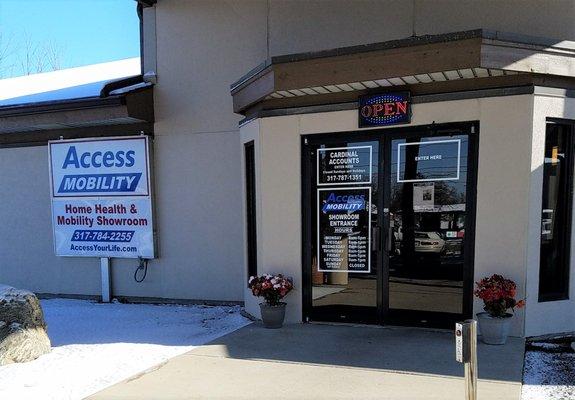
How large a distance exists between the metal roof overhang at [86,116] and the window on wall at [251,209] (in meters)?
2.03

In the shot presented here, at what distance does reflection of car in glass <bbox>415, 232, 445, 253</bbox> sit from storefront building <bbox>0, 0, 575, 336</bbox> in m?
0.01

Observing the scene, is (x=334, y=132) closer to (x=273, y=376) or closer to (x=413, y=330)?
(x=413, y=330)

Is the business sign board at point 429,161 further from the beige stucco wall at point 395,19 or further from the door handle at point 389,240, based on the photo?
the beige stucco wall at point 395,19

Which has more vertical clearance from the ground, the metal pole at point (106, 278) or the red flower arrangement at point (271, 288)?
the red flower arrangement at point (271, 288)

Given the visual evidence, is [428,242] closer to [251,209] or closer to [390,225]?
[390,225]

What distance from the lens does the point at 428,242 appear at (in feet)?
17.0

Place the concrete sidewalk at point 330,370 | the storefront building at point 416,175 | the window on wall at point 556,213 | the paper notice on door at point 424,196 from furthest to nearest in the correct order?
the paper notice on door at point 424,196 < the window on wall at point 556,213 < the storefront building at point 416,175 < the concrete sidewalk at point 330,370

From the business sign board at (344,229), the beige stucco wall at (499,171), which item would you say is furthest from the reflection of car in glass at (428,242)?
the business sign board at (344,229)

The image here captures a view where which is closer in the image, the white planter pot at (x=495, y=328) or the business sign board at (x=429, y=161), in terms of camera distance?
the white planter pot at (x=495, y=328)

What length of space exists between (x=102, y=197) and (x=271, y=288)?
12.4ft

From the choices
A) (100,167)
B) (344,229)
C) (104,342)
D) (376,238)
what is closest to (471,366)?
(376,238)

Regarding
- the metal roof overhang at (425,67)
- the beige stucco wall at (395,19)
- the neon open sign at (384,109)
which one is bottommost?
the neon open sign at (384,109)

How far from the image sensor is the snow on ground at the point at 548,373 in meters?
3.53

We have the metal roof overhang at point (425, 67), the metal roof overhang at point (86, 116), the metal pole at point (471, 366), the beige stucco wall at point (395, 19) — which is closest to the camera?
the metal pole at point (471, 366)
